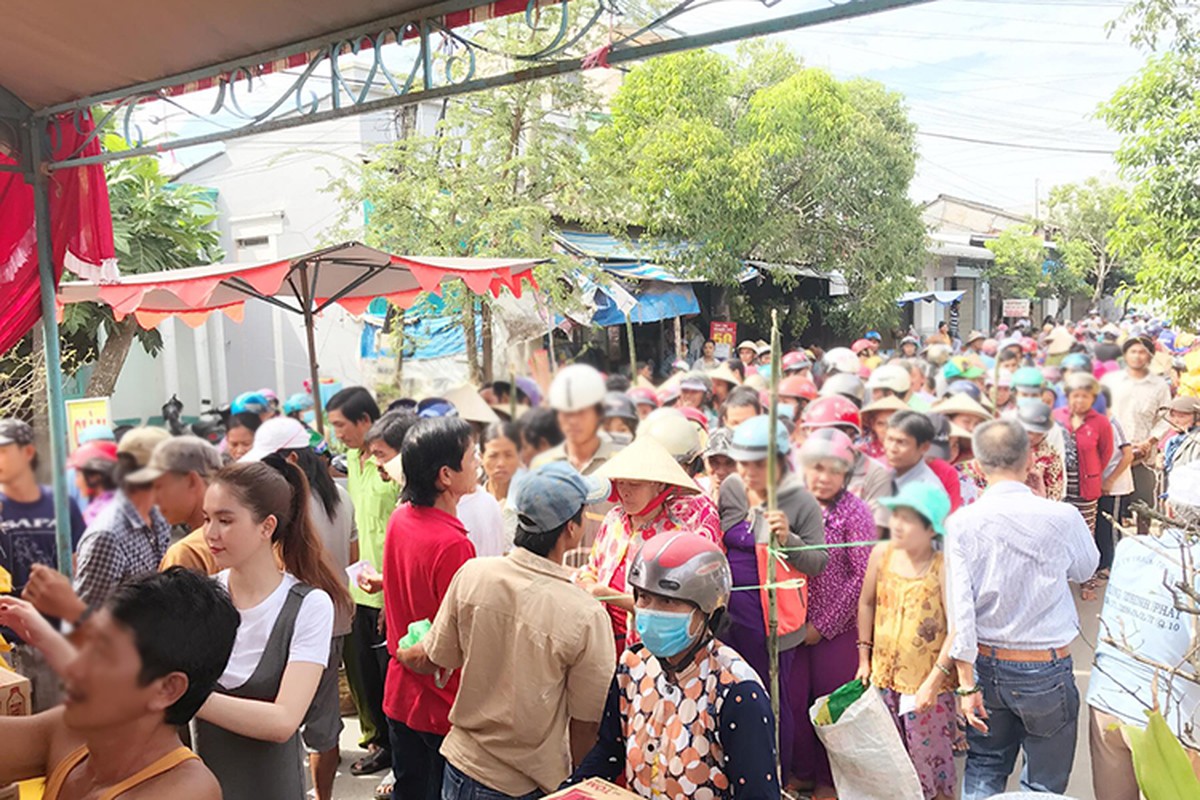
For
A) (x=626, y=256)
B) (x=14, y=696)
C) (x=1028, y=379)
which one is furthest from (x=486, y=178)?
(x=1028, y=379)

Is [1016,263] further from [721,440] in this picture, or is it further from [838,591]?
[838,591]

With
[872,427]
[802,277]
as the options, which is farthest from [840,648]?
[872,427]

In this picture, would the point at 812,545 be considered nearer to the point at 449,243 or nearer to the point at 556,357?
the point at 556,357

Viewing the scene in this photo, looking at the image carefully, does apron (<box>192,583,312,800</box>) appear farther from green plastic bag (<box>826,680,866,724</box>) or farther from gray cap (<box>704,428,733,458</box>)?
green plastic bag (<box>826,680,866,724</box>)

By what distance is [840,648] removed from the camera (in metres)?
2.97

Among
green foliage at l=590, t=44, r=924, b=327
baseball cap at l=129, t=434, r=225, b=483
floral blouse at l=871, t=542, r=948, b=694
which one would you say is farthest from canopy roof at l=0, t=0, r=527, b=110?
floral blouse at l=871, t=542, r=948, b=694

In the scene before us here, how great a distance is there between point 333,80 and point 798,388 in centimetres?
172

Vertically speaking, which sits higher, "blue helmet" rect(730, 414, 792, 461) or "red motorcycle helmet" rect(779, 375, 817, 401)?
"red motorcycle helmet" rect(779, 375, 817, 401)

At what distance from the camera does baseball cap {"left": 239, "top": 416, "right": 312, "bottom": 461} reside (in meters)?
1.15

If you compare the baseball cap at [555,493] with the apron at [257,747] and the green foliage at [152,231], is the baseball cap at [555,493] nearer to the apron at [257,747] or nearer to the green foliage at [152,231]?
the apron at [257,747]

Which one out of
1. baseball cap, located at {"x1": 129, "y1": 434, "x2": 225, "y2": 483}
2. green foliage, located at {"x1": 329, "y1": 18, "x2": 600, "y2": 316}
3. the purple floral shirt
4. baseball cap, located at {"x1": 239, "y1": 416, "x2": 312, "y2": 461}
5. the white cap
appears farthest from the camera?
green foliage, located at {"x1": 329, "y1": 18, "x2": 600, "y2": 316}

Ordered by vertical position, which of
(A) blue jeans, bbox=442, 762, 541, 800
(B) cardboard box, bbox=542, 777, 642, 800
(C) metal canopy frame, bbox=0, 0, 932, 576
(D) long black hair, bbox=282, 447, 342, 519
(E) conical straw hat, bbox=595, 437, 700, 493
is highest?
(C) metal canopy frame, bbox=0, 0, 932, 576

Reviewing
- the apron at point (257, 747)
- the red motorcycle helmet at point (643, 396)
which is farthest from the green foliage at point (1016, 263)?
the apron at point (257, 747)

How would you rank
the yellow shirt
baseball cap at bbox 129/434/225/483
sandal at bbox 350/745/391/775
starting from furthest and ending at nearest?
1. sandal at bbox 350/745/391/775
2. the yellow shirt
3. baseball cap at bbox 129/434/225/483
